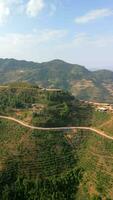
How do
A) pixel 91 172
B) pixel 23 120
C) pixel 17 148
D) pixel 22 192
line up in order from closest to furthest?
1. pixel 22 192
2. pixel 91 172
3. pixel 17 148
4. pixel 23 120

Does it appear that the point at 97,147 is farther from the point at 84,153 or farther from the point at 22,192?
the point at 22,192

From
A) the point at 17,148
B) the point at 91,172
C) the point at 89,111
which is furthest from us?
the point at 89,111

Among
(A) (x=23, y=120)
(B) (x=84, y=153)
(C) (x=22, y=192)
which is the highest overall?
(A) (x=23, y=120)

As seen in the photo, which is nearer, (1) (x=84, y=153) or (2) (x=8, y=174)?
(2) (x=8, y=174)

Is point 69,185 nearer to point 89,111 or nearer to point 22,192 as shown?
point 22,192

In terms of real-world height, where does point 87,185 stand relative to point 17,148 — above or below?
below

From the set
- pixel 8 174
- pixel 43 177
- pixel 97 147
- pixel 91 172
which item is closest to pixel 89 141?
pixel 97 147
